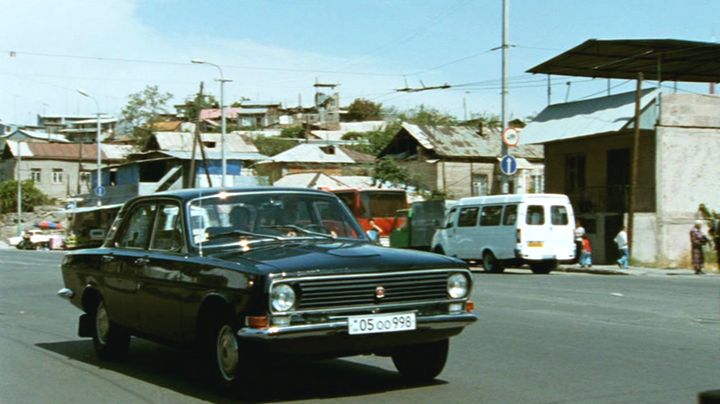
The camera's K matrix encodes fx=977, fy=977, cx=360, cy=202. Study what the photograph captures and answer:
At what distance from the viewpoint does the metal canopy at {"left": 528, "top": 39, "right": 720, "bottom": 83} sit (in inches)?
1304

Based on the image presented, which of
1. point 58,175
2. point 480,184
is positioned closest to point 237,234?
point 480,184

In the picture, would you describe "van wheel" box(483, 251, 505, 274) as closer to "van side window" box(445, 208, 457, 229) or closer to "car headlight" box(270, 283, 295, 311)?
"van side window" box(445, 208, 457, 229)

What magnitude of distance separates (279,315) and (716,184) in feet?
103

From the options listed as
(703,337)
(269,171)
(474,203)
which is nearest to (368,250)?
(703,337)

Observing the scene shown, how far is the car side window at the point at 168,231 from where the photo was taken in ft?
26.8

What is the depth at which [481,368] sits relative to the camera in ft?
28.3

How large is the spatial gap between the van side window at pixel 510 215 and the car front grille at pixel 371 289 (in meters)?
20.4

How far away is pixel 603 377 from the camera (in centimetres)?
799

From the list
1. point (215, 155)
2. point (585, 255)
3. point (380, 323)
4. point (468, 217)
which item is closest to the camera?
point (380, 323)

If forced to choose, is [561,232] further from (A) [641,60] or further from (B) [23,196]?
(B) [23,196]

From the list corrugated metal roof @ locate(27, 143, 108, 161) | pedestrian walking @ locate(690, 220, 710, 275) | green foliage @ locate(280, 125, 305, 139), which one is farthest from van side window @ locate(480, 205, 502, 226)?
green foliage @ locate(280, 125, 305, 139)

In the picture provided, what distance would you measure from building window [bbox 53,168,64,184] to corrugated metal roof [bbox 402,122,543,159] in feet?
158

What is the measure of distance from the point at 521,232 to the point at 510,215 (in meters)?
0.75

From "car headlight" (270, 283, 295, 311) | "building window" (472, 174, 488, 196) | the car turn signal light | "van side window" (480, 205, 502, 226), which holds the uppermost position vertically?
"building window" (472, 174, 488, 196)
